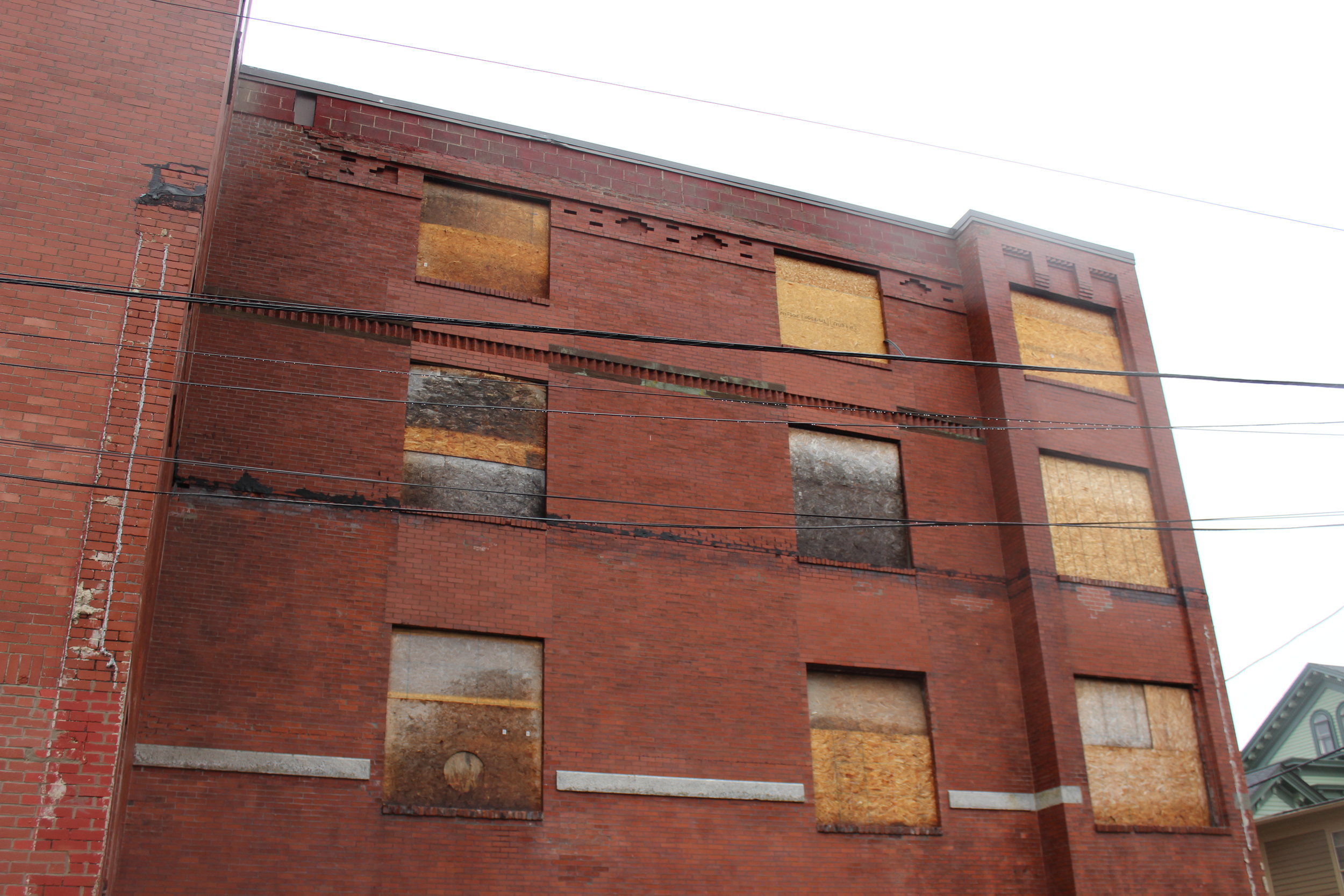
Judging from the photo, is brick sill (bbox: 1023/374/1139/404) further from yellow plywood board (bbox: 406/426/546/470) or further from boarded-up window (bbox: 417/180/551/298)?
yellow plywood board (bbox: 406/426/546/470)

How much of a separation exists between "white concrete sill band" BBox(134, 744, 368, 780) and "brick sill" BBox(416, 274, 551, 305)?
6.21 m

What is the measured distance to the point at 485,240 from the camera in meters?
15.9

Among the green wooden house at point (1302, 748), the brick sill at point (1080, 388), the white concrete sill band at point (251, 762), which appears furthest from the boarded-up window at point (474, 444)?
the green wooden house at point (1302, 748)

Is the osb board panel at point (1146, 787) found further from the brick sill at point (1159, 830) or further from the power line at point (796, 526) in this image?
the power line at point (796, 526)

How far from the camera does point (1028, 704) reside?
15633mm

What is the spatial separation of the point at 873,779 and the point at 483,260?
8.62m

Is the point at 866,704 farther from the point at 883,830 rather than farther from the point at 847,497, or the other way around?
the point at 847,497

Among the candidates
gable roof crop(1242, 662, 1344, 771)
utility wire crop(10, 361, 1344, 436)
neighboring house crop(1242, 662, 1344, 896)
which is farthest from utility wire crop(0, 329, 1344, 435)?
gable roof crop(1242, 662, 1344, 771)

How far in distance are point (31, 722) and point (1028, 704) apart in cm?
1210

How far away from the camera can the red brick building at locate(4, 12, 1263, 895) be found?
1179cm

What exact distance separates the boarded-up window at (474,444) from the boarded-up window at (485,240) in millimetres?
1547

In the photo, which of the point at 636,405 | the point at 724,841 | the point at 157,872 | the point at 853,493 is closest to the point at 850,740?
the point at 724,841

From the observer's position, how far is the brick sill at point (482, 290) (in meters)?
15.0

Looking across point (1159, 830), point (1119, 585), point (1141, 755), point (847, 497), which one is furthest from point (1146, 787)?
point (847, 497)
